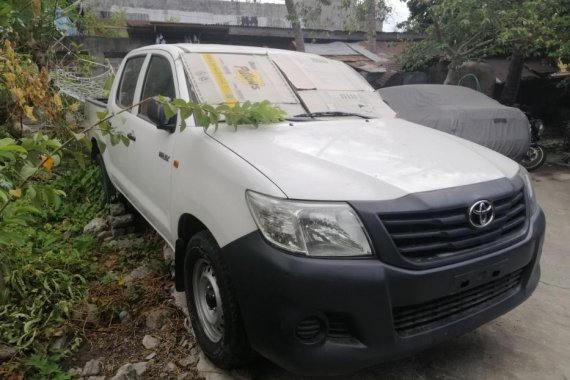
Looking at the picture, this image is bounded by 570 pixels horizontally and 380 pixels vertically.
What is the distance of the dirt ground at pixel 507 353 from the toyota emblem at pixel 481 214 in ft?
3.02

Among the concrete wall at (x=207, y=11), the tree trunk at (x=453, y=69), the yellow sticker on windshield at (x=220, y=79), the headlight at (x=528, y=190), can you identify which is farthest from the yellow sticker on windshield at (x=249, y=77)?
the concrete wall at (x=207, y=11)

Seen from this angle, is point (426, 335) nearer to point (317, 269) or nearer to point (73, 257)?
point (317, 269)

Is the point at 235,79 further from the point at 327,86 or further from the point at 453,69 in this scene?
the point at 453,69

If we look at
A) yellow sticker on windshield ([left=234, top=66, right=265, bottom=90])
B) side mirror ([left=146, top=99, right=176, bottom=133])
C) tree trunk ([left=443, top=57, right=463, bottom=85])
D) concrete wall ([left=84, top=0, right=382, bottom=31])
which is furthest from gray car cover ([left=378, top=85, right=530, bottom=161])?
concrete wall ([left=84, top=0, right=382, bottom=31])

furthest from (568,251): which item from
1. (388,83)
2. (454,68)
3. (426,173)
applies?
(388,83)

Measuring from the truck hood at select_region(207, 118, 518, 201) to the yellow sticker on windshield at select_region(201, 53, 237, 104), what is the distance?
0.38m

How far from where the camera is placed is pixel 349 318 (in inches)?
72.7

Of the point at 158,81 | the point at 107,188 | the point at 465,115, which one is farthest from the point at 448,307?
the point at 465,115

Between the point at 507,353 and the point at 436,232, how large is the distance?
1225mm

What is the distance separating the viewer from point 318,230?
1855 mm

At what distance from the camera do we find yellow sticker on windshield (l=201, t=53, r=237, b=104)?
2.89 m

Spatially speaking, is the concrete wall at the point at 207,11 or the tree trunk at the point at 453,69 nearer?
the tree trunk at the point at 453,69

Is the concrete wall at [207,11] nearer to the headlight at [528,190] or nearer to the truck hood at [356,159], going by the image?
the truck hood at [356,159]

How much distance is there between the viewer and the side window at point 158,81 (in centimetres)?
314
